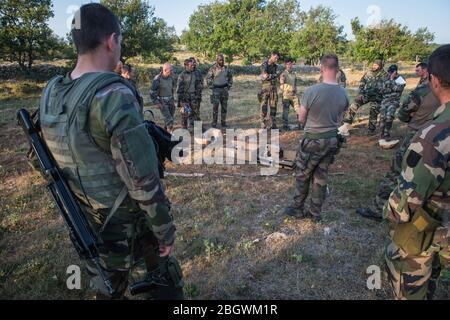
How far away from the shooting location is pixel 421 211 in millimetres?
2125

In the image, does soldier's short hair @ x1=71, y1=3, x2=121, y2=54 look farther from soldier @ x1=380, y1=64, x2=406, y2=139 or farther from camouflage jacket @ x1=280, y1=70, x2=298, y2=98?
camouflage jacket @ x1=280, y1=70, x2=298, y2=98

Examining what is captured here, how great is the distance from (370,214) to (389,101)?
16.6 feet

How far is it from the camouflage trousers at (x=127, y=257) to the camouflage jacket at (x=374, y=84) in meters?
8.41

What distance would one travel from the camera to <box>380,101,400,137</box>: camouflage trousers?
27.3ft

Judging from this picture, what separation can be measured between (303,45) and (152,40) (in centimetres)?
2062

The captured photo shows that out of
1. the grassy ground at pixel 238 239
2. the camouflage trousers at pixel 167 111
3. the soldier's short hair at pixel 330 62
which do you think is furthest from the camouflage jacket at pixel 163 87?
the soldier's short hair at pixel 330 62

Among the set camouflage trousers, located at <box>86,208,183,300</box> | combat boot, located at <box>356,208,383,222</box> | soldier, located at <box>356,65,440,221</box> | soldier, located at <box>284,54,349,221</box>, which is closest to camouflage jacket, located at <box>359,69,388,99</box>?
soldier, located at <box>356,65,440,221</box>

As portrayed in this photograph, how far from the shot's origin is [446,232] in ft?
6.92

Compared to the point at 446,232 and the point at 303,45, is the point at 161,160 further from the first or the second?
the point at 303,45

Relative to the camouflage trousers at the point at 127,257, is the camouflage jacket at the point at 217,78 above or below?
above

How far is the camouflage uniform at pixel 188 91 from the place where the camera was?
9453 millimetres

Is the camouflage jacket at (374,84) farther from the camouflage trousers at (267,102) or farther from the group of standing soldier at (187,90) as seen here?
the group of standing soldier at (187,90)

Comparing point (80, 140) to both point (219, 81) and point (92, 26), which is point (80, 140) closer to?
point (92, 26)
